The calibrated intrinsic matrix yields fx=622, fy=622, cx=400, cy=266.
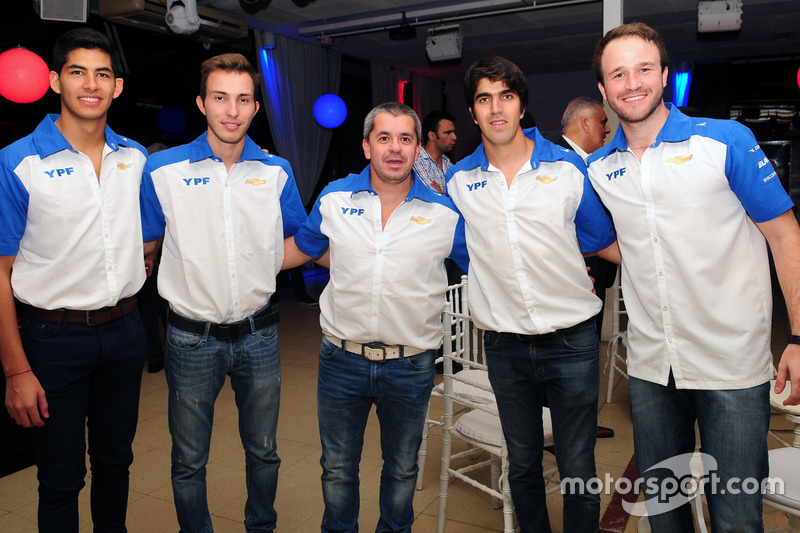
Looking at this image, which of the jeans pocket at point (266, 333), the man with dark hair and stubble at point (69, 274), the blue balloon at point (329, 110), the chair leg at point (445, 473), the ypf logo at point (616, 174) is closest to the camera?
the ypf logo at point (616, 174)

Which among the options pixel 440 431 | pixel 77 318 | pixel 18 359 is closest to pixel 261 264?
pixel 77 318

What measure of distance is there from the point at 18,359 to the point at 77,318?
0.20 m

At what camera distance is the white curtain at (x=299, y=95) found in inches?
314

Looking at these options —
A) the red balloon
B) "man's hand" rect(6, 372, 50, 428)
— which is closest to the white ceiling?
the red balloon

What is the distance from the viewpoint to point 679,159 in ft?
5.63

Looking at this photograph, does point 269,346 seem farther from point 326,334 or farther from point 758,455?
point 758,455

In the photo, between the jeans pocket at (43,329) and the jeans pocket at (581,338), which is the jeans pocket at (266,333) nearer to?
the jeans pocket at (43,329)

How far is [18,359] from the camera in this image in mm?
1919

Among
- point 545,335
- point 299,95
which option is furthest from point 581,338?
point 299,95

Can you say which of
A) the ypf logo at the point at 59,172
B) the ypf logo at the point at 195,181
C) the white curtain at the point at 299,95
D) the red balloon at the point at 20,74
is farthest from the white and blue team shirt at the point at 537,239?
the white curtain at the point at 299,95

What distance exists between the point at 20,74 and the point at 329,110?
3.72 metres

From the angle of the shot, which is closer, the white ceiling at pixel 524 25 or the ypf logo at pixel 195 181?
the ypf logo at pixel 195 181

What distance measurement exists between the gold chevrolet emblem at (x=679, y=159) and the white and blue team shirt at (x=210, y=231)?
132cm

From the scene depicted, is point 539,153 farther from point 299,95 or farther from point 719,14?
point 299,95
